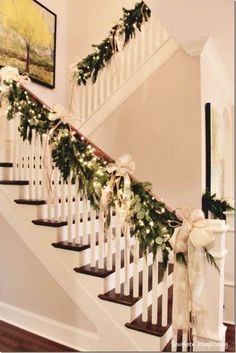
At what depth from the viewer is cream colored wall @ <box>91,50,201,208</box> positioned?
3418 mm

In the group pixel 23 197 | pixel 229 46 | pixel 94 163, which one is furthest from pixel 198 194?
pixel 23 197

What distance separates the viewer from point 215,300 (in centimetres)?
197

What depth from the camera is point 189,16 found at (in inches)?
100

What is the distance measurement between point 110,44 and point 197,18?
1.72m

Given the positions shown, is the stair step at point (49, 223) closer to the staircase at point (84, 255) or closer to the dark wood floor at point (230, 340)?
the staircase at point (84, 255)

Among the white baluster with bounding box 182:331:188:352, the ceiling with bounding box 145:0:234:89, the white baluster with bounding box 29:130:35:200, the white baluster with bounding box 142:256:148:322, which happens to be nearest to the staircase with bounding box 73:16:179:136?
the ceiling with bounding box 145:0:234:89

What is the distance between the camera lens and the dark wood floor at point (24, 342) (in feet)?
8.20

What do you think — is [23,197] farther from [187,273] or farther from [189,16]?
[189,16]

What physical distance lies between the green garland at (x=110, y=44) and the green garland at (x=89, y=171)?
64.3 inches

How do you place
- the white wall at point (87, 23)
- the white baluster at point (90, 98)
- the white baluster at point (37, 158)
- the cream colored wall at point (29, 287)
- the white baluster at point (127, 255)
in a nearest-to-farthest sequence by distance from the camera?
1. the white baluster at point (127, 255)
2. the cream colored wall at point (29, 287)
3. the white baluster at point (37, 158)
4. the white baluster at point (90, 98)
5. the white wall at point (87, 23)

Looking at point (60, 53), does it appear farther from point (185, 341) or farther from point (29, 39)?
point (185, 341)

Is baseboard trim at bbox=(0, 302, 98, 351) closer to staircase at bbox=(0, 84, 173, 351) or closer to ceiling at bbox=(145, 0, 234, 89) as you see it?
staircase at bbox=(0, 84, 173, 351)

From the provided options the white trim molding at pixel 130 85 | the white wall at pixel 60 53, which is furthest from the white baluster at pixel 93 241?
the white wall at pixel 60 53

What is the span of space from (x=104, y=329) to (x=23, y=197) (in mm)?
1458
